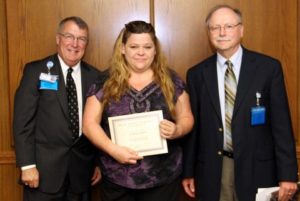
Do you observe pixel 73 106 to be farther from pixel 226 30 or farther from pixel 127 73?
pixel 226 30

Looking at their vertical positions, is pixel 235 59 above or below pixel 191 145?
above

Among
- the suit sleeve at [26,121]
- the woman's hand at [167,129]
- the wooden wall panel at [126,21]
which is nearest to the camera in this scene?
A: the woman's hand at [167,129]

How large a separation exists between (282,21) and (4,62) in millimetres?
2019

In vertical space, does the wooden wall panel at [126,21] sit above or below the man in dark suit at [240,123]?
above

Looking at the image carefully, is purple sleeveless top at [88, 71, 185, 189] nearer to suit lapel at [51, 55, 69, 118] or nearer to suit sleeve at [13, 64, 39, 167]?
suit lapel at [51, 55, 69, 118]

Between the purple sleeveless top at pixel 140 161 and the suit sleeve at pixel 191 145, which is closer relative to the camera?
the purple sleeveless top at pixel 140 161

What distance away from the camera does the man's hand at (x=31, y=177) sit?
2305 mm

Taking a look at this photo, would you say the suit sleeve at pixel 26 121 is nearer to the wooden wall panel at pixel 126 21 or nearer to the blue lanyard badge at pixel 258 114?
the wooden wall panel at pixel 126 21

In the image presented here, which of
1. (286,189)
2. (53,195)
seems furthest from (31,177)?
(286,189)

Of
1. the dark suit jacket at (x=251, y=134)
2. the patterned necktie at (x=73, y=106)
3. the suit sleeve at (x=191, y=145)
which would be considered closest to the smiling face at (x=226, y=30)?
the dark suit jacket at (x=251, y=134)

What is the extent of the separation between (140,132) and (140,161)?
0.15m

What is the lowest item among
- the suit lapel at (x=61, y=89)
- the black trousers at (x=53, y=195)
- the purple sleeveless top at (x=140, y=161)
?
the black trousers at (x=53, y=195)

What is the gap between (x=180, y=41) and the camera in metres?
2.85

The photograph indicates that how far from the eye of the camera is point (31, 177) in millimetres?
2303
